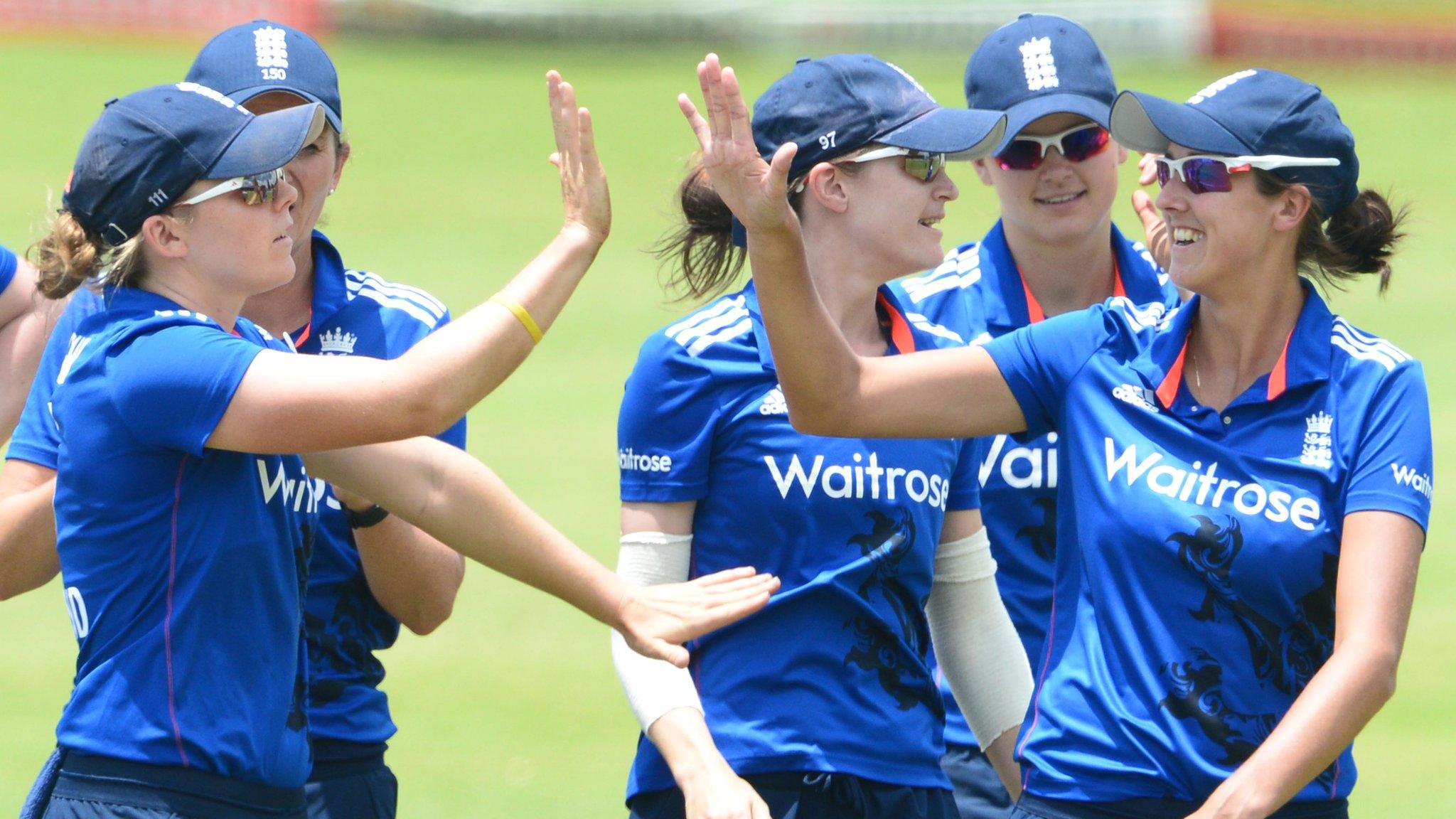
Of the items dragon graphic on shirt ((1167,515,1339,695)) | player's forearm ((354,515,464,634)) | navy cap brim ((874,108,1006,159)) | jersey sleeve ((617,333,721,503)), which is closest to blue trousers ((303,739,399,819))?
player's forearm ((354,515,464,634))

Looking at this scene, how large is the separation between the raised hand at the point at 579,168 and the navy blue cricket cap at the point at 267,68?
97 centimetres

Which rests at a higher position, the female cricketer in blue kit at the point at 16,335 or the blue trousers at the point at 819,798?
the female cricketer in blue kit at the point at 16,335

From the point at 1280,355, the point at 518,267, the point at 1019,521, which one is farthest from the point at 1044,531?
the point at 518,267

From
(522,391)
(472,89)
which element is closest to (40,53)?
(472,89)

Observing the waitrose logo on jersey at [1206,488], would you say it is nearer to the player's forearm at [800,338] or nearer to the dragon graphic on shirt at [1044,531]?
the player's forearm at [800,338]

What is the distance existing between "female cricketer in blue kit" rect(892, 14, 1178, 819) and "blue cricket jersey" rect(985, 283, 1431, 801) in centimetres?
94

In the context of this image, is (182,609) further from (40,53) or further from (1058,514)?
(40,53)

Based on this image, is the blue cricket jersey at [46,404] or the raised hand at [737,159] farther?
the blue cricket jersey at [46,404]

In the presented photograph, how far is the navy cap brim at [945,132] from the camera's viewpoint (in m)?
3.88

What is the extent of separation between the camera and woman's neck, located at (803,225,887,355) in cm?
396

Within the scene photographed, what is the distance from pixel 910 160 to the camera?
3916mm

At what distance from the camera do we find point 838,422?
11.5 feet

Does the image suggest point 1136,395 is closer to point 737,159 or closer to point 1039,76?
point 737,159

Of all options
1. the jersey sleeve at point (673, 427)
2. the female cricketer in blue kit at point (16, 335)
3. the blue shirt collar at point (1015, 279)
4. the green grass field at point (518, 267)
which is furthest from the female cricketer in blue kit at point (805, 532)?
the female cricketer in blue kit at point (16, 335)
